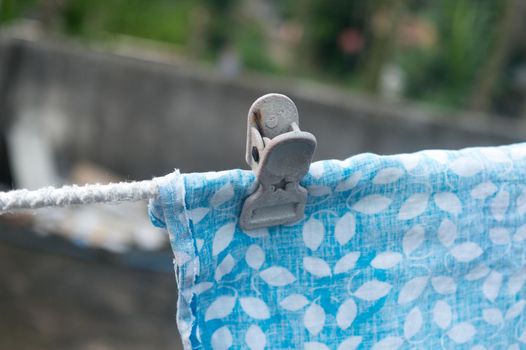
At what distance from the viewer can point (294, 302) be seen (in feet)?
2.55

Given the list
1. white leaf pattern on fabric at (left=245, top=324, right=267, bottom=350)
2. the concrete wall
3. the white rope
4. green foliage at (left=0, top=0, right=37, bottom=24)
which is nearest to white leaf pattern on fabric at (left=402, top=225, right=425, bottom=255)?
white leaf pattern on fabric at (left=245, top=324, right=267, bottom=350)

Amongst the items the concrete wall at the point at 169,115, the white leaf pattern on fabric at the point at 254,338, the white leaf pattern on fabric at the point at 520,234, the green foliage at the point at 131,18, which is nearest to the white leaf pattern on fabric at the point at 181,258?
the white leaf pattern on fabric at the point at 254,338

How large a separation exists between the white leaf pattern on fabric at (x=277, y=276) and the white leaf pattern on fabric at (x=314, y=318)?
5 centimetres

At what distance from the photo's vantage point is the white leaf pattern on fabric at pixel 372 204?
31.3 inches

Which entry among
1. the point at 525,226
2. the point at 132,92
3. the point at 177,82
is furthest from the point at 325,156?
the point at 525,226

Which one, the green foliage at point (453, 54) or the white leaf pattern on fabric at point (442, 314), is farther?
the green foliage at point (453, 54)

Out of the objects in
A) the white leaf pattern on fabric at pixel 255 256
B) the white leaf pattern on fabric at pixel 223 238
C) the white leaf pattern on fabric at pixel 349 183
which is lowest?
the white leaf pattern on fabric at pixel 255 256

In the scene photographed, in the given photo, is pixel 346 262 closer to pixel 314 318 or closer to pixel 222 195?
pixel 314 318

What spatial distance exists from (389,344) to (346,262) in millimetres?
129

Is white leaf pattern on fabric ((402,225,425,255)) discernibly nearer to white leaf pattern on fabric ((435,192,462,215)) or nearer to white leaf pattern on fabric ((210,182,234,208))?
white leaf pattern on fabric ((435,192,462,215))

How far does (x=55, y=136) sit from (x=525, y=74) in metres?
3.83

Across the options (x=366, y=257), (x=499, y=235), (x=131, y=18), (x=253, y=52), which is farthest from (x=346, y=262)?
(x=131, y=18)

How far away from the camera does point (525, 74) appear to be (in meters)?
5.27

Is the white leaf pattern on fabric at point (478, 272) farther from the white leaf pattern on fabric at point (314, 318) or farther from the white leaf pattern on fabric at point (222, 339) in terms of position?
the white leaf pattern on fabric at point (222, 339)
